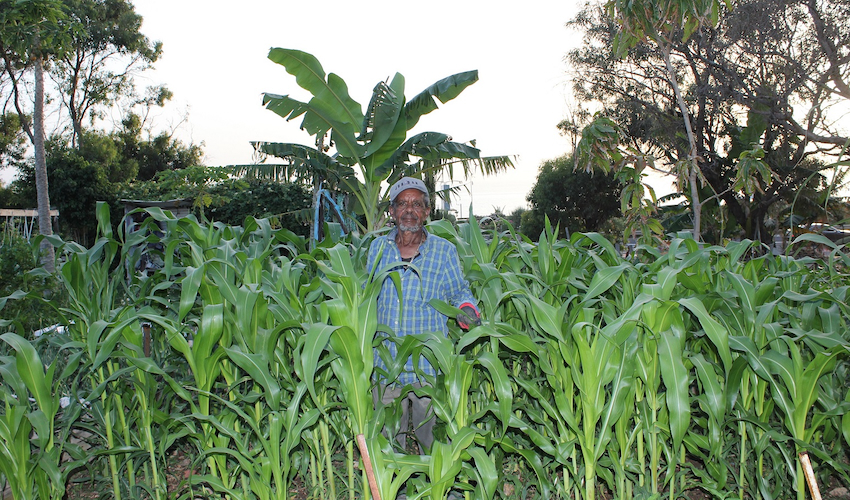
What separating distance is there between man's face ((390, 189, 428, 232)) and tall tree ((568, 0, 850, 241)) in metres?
8.15

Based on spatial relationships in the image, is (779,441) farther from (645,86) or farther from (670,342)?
(645,86)

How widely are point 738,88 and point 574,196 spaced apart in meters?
12.0

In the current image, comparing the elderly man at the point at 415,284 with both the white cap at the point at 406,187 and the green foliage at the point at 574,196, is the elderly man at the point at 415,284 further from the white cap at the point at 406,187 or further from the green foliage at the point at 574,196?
the green foliage at the point at 574,196

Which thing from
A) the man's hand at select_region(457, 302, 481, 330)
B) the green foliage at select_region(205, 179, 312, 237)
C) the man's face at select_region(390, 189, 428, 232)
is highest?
the green foliage at select_region(205, 179, 312, 237)

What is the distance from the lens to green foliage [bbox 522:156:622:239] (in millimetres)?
24828

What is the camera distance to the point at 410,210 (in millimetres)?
2777

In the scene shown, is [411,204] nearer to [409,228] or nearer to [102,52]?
[409,228]

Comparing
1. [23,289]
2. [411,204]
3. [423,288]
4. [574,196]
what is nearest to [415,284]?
[423,288]

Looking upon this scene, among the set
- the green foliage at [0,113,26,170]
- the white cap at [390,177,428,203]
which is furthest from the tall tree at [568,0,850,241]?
the green foliage at [0,113,26,170]

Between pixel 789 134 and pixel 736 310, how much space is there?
15.5 metres

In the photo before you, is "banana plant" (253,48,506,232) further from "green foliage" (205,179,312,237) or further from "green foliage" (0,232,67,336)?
"green foliage" (205,179,312,237)

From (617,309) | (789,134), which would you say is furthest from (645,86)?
(617,309)

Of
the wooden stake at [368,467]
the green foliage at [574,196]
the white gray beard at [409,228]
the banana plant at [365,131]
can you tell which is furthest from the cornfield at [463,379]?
the green foliage at [574,196]

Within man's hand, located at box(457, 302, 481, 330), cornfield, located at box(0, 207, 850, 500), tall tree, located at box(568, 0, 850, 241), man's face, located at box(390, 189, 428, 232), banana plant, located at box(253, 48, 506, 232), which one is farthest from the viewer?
tall tree, located at box(568, 0, 850, 241)
